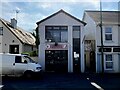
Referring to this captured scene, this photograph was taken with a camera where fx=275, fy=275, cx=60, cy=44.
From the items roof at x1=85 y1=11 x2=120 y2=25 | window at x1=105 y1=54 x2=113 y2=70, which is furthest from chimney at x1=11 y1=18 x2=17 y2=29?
window at x1=105 y1=54 x2=113 y2=70

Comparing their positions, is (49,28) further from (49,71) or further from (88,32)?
(88,32)

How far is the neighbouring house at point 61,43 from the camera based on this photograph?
100ft

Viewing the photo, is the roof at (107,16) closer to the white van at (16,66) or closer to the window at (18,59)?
the white van at (16,66)

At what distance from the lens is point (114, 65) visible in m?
31.6

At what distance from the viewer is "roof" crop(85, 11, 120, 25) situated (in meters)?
32.5

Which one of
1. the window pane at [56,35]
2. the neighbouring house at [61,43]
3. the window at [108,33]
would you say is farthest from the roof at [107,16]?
the window pane at [56,35]

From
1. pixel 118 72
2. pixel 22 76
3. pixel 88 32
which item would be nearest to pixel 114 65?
pixel 118 72

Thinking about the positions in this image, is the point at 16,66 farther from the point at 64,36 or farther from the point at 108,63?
the point at 108,63

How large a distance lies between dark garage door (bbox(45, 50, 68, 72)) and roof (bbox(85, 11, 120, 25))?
568cm

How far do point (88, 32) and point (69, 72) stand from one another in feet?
26.4

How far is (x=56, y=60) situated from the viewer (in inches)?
1212

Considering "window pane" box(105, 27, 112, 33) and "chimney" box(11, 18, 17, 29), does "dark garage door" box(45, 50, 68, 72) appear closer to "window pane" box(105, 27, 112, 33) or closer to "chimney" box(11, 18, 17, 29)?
"window pane" box(105, 27, 112, 33)

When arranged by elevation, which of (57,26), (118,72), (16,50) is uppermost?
(57,26)

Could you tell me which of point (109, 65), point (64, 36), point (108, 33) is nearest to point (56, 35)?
point (64, 36)
